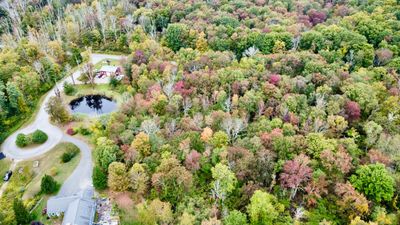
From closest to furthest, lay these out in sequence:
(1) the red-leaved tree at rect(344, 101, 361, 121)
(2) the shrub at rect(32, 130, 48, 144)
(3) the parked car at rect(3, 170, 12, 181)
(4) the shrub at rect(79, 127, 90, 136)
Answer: (3) the parked car at rect(3, 170, 12, 181) → (1) the red-leaved tree at rect(344, 101, 361, 121) → (2) the shrub at rect(32, 130, 48, 144) → (4) the shrub at rect(79, 127, 90, 136)

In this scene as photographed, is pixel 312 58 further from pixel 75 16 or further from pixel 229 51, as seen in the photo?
pixel 75 16

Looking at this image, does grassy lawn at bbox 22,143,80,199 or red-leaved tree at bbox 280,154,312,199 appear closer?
red-leaved tree at bbox 280,154,312,199

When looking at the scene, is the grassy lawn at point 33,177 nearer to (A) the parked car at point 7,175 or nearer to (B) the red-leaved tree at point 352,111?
(A) the parked car at point 7,175

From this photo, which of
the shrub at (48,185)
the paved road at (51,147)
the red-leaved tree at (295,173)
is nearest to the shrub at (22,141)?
the paved road at (51,147)

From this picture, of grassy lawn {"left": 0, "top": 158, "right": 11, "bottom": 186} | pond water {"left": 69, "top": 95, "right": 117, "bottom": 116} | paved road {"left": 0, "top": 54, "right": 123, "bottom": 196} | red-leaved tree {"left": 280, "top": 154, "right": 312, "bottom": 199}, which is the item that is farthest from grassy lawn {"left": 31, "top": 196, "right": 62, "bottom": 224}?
red-leaved tree {"left": 280, "top": 154, "right": 312, "bottom": 199}

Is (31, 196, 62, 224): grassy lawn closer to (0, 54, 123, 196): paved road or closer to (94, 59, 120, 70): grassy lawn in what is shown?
(0, 54, 123, 196): paved road

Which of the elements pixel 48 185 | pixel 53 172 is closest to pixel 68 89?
pixel 53 172
